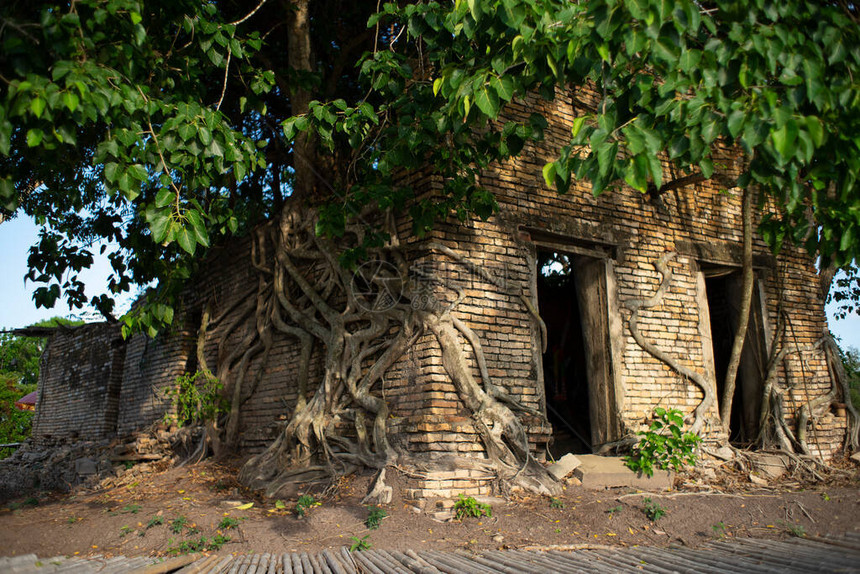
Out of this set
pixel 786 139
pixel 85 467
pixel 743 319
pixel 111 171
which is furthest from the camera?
pixel 85 467

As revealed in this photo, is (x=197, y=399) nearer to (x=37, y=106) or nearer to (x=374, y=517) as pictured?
(x=374, y=517)

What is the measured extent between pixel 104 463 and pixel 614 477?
247 inches

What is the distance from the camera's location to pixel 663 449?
241 inches

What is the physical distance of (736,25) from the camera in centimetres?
350

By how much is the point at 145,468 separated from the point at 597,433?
540cm

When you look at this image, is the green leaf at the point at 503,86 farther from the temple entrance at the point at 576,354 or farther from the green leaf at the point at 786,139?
the temple entrance at the point at 576,354

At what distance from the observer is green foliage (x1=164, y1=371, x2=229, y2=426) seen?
7785mm

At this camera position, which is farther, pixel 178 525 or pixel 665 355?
pixel 665 355

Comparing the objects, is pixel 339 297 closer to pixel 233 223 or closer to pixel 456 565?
pixel 233 223

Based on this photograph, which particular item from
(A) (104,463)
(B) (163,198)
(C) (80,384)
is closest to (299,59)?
(B) (163,198)

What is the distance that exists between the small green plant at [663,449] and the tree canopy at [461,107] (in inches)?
91.2

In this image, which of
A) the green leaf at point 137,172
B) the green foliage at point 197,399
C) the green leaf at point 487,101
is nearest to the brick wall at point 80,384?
the green foliage at point 197,399

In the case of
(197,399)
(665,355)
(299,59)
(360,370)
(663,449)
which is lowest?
(663,449)

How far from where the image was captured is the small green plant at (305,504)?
5096 mm
